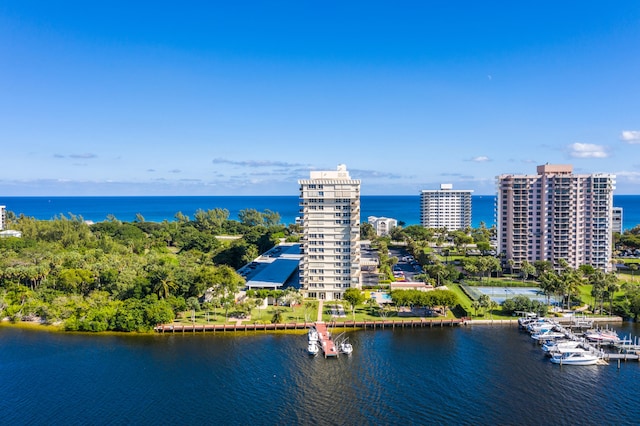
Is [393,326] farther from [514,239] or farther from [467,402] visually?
[514,239]

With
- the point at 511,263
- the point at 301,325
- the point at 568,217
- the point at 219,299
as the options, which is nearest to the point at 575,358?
the point at 301,325

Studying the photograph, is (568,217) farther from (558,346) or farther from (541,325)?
(558,346)

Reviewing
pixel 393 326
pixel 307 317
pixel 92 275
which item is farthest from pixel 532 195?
pixel 92 275

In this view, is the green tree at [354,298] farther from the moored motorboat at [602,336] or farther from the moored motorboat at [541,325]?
the moored motorboat at [602,336]

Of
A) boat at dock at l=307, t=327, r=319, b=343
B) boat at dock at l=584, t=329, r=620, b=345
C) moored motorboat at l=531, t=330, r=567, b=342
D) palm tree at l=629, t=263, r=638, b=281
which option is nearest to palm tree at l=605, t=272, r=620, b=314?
boat at dock at l=584, t=329, r=620, b=345

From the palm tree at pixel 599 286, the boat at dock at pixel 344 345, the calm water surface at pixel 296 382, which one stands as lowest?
the calm water surface at pixel 296 382

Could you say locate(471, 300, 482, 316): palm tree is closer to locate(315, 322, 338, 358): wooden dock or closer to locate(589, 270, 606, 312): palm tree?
locate(589, 270, 606, 312): palm tree

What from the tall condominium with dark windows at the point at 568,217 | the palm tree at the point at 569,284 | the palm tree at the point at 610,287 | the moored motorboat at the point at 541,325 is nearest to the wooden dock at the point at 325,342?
the moored motorboat at the point at 541,325
